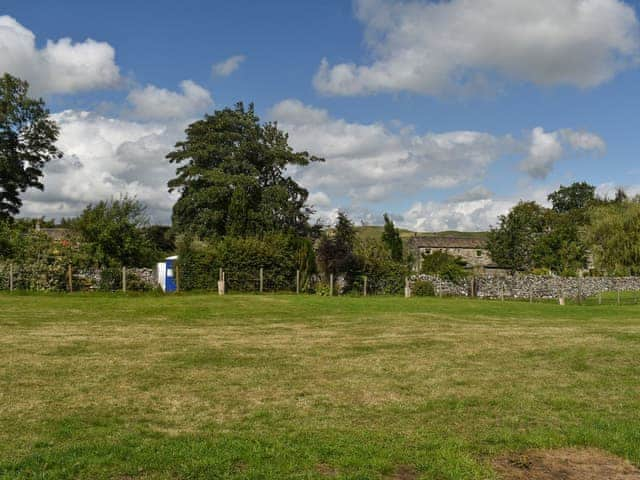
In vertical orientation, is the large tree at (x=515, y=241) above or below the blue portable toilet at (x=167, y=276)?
above

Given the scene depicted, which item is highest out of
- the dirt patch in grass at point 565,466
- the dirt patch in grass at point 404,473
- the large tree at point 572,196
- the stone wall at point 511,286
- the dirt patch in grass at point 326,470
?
the large tree at point 572,196

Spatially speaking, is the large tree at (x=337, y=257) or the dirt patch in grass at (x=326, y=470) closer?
the dirt patch in grass at (x=326, y=470)

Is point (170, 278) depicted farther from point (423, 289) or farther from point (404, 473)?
point (404, 473)

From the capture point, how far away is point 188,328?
53.6ft

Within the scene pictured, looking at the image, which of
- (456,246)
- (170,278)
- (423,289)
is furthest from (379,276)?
(456,246)

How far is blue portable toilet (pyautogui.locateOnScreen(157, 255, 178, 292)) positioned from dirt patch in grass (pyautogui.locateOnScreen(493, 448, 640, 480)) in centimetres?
2800

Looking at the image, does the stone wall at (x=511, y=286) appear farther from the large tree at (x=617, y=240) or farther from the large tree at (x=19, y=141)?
the large tree at (x=19, y=141)

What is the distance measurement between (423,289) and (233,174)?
73.1 feet

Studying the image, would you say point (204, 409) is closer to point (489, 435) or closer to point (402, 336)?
point (489, 435)

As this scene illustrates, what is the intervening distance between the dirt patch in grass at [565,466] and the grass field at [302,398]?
0.54 feet

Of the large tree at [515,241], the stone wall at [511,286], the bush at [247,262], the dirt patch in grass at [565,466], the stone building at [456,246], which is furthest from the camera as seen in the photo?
the stone building at [456,246]

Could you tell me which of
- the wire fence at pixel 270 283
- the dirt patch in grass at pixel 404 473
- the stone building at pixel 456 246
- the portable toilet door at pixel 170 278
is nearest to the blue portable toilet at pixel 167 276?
the portable toilet door at pixel 170 278

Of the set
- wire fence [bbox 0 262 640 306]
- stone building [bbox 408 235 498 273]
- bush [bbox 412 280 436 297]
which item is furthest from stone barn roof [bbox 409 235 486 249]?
bush [bbox 412 280 436 297]

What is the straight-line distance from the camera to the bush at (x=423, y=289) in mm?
34938
